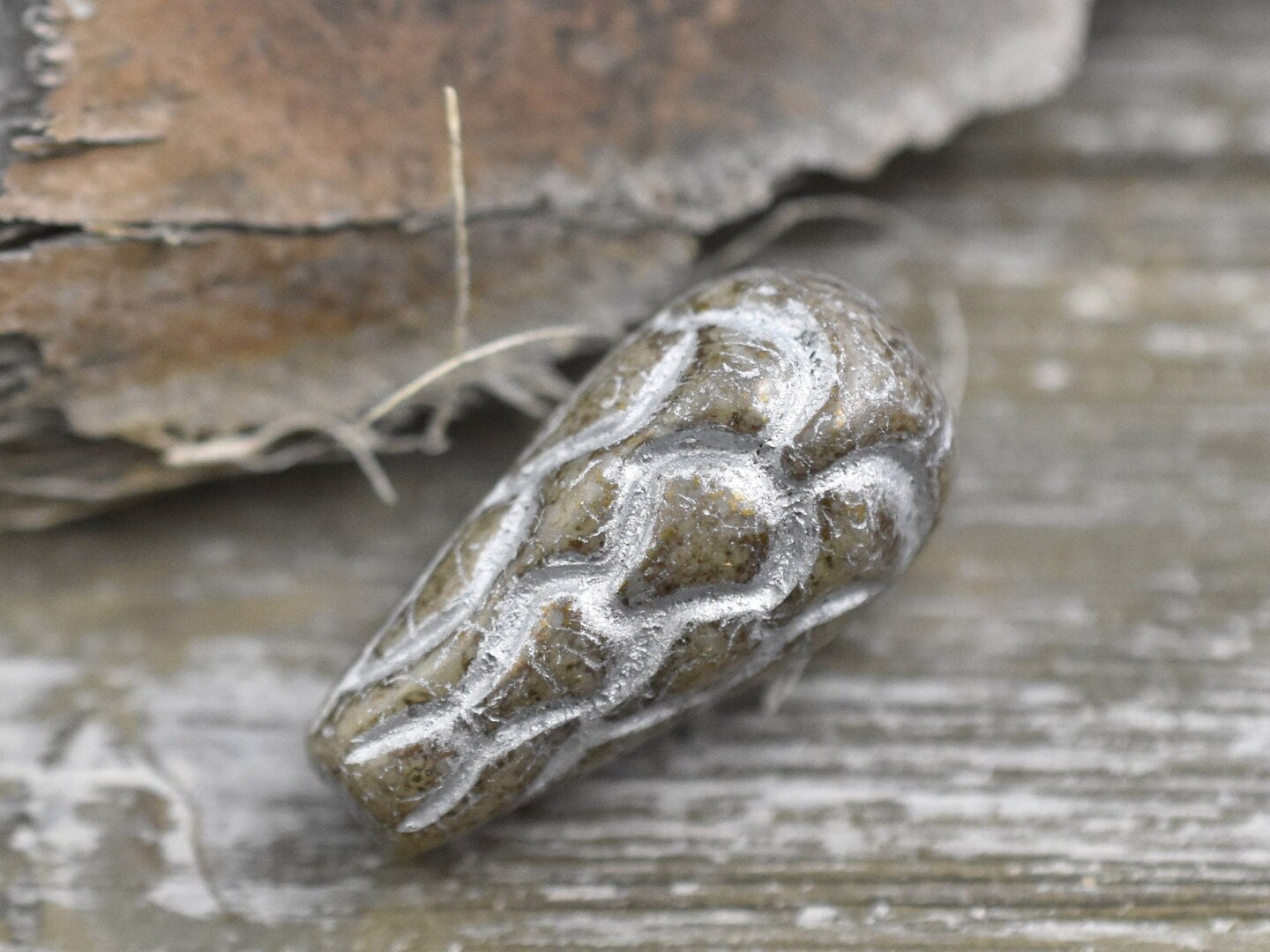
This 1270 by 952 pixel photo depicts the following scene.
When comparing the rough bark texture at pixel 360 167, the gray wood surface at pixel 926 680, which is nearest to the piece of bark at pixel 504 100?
the rough bark texture at pixel 360 167

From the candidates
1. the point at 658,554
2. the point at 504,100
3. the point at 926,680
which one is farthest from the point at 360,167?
the point at 926,680

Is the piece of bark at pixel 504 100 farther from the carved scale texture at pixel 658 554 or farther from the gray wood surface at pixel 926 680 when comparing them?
the carved scale texture at pixel 658 554

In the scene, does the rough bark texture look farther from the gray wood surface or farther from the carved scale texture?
the carved scale texture

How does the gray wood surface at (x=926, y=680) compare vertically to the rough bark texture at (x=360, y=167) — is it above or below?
below

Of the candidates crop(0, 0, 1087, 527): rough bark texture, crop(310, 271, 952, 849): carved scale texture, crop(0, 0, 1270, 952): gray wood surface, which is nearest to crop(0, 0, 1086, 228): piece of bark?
crop(0, 0, 1087, 527): rough bark texture

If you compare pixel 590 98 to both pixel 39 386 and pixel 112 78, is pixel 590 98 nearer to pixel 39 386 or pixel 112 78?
pixel 112 78

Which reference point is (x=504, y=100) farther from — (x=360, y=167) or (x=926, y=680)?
(x=926, y=680)

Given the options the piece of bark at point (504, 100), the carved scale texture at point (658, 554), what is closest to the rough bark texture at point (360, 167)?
the piece of bark at point (504, 100)
